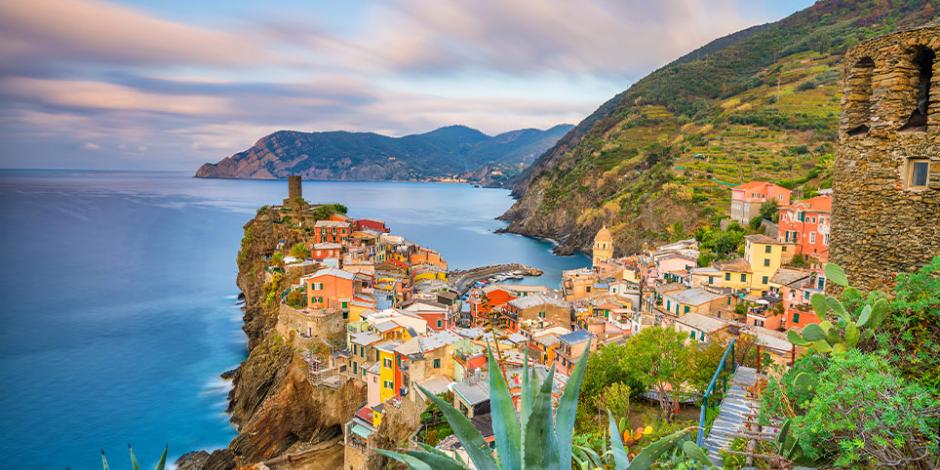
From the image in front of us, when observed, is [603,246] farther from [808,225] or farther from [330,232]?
[330,232]

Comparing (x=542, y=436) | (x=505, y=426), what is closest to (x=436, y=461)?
(x=505, y=426)

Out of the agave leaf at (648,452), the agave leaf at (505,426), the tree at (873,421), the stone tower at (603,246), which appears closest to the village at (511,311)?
the tree at (873,421)

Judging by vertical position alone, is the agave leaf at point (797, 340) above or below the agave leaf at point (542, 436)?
below

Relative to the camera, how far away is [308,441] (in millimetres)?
22500

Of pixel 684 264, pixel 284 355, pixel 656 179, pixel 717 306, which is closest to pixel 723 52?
pixel 656 179

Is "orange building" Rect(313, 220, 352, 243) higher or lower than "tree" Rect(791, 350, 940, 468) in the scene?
lower

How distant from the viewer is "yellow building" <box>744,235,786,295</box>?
26.0 metres

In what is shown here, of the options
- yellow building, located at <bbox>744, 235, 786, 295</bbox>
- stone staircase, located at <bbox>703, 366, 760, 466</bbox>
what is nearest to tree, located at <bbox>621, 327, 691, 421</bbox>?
stone staircase, located at <bbox>703, 366, 760, 466</bbox>

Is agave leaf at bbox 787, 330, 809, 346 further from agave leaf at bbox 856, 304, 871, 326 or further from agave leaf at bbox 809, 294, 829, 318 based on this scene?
agave leaf at bbox 856, 304, 871, 326

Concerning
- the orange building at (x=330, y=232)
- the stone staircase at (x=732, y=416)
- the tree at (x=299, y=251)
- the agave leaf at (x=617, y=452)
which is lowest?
the tree at (x=299, y=251)

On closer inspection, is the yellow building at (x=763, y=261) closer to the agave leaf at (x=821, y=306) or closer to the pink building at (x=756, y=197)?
the pink building at (x=756, y=197)

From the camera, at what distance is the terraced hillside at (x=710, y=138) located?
49875mm

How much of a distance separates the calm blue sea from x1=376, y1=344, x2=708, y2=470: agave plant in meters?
25.3

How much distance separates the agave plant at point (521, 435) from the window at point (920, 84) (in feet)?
14.8
